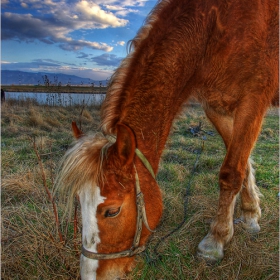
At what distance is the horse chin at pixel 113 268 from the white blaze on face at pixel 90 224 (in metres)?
0.04

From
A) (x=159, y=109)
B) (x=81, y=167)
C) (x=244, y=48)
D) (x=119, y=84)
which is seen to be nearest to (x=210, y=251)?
(x=159, y=109)

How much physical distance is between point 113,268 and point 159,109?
46.9 inches

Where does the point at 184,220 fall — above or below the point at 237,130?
below

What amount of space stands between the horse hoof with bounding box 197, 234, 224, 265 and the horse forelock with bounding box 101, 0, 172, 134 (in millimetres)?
1488

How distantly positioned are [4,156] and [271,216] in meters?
4.40

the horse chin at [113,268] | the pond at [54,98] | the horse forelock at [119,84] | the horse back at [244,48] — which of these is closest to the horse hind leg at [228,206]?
the horse back at [244,48]

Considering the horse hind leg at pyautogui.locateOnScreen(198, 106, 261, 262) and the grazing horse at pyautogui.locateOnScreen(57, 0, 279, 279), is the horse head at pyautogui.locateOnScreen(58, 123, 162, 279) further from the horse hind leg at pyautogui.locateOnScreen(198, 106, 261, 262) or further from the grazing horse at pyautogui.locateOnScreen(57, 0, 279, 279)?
the horse hind leg at pyautogui.locateOnScreen(198, 106, 261, 262)

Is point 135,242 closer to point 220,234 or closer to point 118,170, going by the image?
point 118,170

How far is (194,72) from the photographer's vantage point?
2.29 m

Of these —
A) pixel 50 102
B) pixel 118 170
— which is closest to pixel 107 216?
pixel 118 170

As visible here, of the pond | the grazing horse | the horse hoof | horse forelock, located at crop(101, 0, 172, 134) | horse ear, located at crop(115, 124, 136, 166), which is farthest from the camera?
the pond

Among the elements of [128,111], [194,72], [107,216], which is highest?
[194,72]

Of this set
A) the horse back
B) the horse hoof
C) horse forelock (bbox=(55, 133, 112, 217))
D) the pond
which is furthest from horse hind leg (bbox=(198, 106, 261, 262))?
the pond

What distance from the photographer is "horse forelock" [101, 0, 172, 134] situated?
1877 mm
